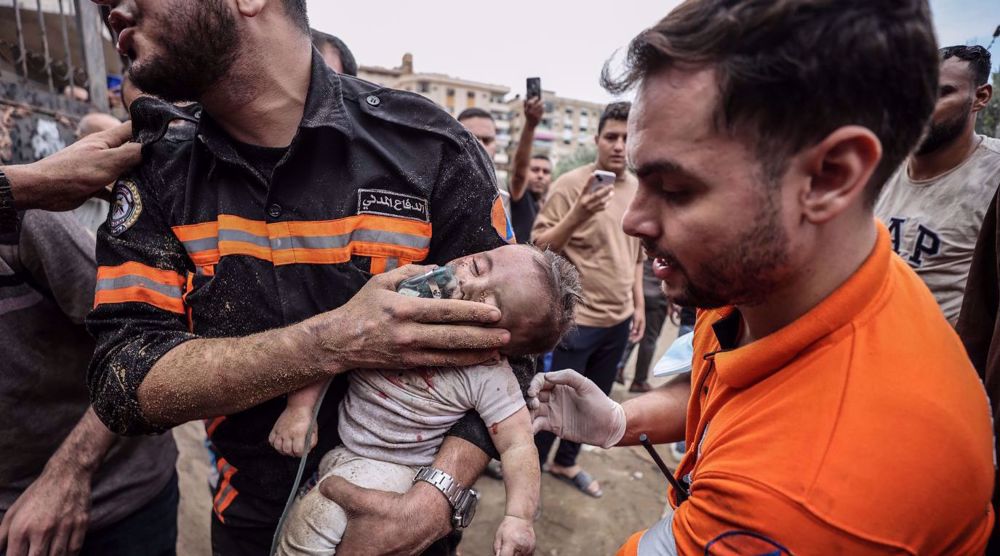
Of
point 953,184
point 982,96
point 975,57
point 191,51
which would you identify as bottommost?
point 953,184

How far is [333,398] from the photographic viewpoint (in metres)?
1.58

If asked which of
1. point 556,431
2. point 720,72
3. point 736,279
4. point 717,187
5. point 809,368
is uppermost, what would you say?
point 720,72

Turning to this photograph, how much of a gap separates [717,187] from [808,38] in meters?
0.31

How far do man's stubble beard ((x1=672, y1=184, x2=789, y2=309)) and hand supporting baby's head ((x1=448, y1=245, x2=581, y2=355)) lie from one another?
556 millimetres

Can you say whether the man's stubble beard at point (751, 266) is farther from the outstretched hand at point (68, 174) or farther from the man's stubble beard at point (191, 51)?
the outstretched hand at point (68, 174)

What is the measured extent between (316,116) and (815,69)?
1.28m

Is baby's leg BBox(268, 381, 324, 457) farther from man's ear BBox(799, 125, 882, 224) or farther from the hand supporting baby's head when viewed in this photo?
man's ear BBox(799, 125, 882, 224)

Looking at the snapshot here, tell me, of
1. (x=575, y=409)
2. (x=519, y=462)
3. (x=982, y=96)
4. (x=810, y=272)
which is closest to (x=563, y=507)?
(x=575, y=409)

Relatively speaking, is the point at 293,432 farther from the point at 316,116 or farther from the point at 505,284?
the point at 316,116

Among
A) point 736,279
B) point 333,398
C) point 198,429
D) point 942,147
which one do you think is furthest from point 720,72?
point 198,429

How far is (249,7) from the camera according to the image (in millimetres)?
1381

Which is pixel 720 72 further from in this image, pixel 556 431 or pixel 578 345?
pixel 578 345

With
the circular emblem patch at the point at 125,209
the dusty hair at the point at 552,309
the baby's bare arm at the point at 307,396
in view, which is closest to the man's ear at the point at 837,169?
the dusty hair at the point at 552,309

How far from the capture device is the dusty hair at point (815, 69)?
2.90 feet
